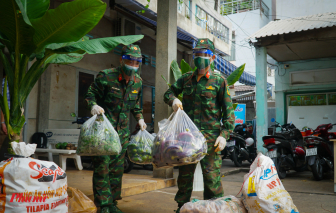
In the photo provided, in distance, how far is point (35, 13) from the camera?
10.5 feet

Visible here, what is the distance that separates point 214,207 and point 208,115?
910 mm

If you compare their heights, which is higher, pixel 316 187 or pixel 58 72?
pixel 58 72

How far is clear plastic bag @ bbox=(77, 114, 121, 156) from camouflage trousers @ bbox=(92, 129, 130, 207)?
24 cm

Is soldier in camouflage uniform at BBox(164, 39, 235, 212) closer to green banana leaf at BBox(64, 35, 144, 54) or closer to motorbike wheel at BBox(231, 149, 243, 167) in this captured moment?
green banana leaf at BBox(64, 35, 144, 54)

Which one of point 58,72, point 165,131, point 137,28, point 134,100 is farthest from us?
point 137,28

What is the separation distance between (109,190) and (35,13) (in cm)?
208

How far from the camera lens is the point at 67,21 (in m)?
2.98

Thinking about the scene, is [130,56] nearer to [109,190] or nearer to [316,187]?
[109,190]

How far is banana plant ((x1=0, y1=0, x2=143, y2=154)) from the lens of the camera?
2.86 meters

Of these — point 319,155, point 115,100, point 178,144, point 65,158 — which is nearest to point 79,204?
point 115,100

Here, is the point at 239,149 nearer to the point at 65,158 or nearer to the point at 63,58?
the point at 65,158

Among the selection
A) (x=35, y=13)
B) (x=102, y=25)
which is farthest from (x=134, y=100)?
(x=102, y=25)

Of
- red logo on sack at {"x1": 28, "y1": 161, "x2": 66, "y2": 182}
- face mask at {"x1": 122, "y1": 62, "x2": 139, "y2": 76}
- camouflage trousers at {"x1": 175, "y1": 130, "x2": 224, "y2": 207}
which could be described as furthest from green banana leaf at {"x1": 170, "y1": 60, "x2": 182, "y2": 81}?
red logo on sack at {"x1": 28, "y1": 161, "x2": 66, "y2": 182}

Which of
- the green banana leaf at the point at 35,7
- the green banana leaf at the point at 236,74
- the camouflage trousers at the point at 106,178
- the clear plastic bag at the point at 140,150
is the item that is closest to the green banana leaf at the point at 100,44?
the green banana leaf at the point at 35,7
